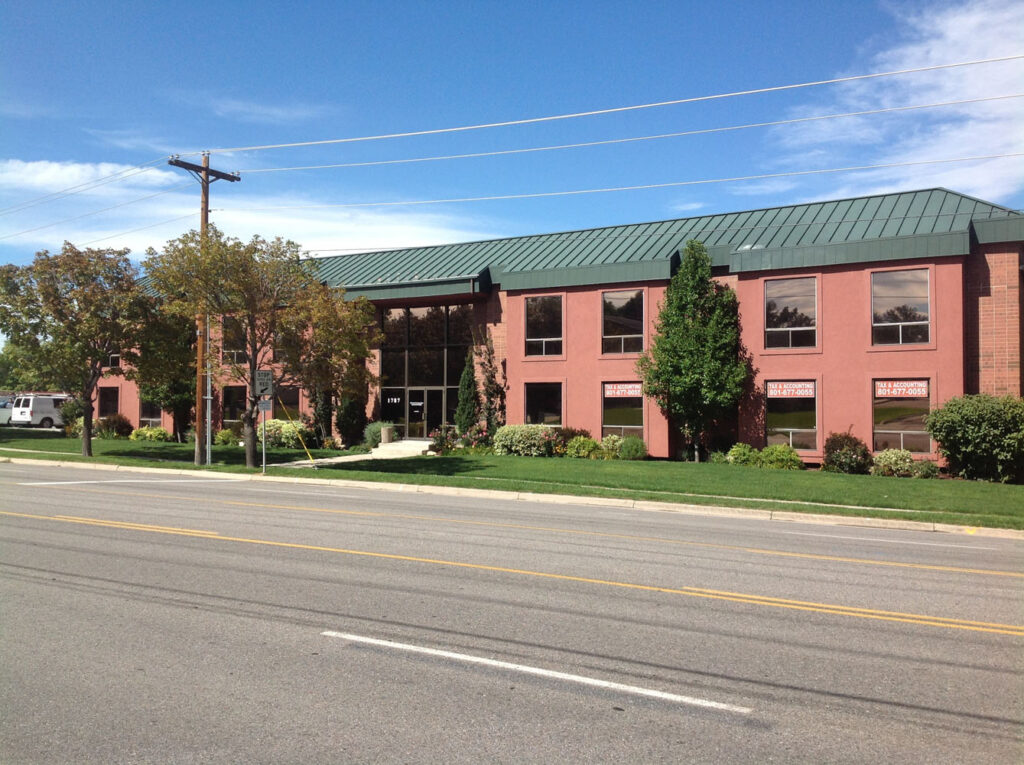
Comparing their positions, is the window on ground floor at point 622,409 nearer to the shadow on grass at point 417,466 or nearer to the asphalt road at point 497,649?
the shadow on grass at point 417,466

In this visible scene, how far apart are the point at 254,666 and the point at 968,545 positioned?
455 inches

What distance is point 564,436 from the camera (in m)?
29.1

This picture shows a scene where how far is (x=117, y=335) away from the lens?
90.7 feet

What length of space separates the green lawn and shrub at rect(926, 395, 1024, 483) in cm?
122

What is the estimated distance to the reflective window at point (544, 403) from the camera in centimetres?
3006

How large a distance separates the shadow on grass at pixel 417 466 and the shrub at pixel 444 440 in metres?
2.27

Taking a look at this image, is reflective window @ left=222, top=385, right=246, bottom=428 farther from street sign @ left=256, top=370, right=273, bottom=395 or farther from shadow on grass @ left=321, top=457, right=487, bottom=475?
street sign @ left=256, top=370, right=273, bottom=395

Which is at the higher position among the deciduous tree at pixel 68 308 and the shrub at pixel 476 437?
the deciduous tree at pixel 68 308

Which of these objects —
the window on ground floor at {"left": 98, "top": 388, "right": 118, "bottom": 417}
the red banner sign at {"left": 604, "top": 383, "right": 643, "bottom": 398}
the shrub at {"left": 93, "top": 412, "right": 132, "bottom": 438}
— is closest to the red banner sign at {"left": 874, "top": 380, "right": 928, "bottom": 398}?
the red banner sign at {"left": 604, "top": 383, "right": 643, "bottom": 398}

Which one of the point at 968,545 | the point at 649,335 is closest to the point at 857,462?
the point at 649,335

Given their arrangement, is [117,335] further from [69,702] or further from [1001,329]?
[1001,329]

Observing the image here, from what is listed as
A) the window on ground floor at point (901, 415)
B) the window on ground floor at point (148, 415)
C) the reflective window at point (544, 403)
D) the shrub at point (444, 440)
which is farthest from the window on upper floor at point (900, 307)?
the window on ground floor at point (148, 415)

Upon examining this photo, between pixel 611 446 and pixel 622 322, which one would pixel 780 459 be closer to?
pixel 611 446

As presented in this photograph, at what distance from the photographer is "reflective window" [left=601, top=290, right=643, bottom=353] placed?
2858 cm
